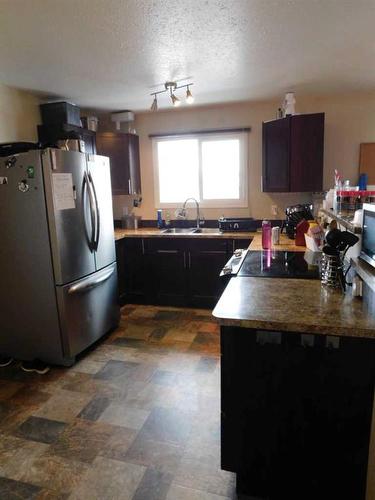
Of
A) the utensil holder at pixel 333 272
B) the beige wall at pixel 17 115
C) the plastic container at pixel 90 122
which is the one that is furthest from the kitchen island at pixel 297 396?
the plastic container at pixel 90 122

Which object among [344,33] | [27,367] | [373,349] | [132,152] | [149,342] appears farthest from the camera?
[132,152]

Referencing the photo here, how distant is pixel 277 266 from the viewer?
2.16 meters

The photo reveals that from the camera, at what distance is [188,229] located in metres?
4.18

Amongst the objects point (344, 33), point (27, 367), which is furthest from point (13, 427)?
point (344, 33)

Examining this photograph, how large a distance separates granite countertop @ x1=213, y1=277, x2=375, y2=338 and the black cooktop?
186mm

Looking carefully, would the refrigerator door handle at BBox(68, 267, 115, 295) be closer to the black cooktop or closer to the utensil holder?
the black cooktop

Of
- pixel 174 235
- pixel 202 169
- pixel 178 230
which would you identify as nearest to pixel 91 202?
pixel 174 235

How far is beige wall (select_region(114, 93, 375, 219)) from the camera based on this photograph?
141 inches

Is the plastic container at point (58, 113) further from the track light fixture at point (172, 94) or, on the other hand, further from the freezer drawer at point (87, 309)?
the freezer drawer at point (87, 309)

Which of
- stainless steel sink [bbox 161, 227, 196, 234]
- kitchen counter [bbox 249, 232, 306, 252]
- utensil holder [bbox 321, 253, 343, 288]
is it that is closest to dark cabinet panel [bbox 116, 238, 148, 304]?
Answer: stainless steel sink [bbox 161, 227, 196, 234]

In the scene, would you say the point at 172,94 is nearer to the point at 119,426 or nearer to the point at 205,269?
the point at 205,269

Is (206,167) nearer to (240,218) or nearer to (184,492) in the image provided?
(240,218)

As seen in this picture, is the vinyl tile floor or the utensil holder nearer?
the vinyl tile floor

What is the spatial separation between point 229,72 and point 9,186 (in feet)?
6.60
